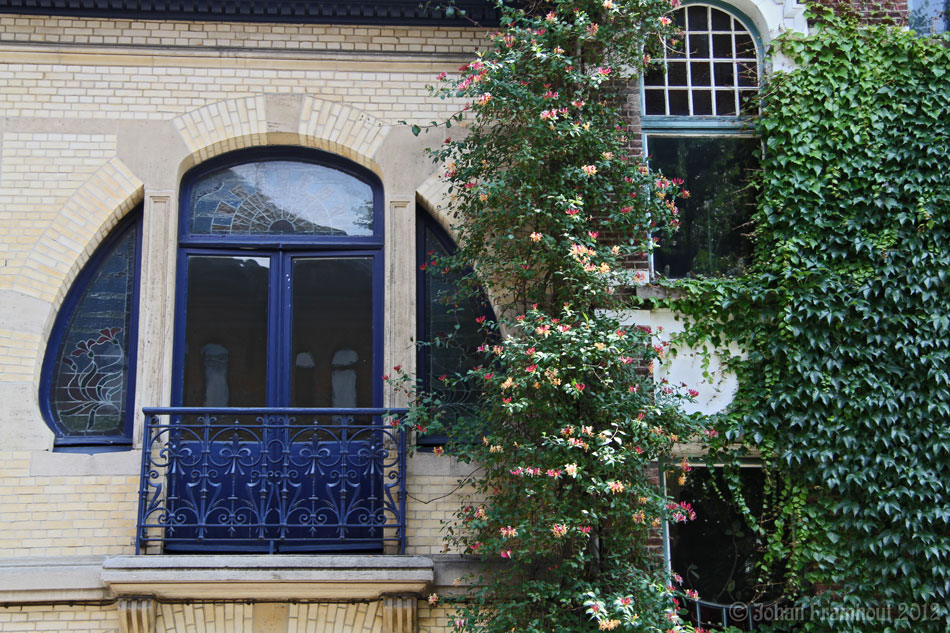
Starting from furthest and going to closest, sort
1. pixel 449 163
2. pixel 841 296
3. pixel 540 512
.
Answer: pixel 449 163 → pixel 841 296 → pixel 540 512

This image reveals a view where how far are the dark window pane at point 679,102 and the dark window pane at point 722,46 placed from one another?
0.47 metres

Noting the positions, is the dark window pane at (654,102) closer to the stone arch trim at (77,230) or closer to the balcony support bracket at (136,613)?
the stone arch trim at (77,230)

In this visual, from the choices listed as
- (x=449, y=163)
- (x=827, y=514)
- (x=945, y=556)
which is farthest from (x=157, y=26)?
(x=945, y=556)

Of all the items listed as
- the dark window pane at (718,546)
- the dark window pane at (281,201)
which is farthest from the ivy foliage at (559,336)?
the dark window pane at (281,201)

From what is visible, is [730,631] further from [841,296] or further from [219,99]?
[219,99]

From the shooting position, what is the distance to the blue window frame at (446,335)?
8.60 meters

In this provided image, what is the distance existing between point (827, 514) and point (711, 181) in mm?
2913

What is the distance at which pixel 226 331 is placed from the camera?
28.3 feet

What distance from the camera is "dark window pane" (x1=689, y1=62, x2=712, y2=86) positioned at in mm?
9266

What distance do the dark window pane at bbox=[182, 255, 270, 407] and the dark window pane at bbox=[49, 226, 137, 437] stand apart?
0.51 metres

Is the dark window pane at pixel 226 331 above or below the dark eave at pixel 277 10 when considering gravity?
below

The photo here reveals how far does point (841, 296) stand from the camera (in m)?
8.23

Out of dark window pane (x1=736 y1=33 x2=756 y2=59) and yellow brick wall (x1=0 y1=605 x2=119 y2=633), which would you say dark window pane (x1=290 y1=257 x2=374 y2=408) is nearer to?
yellow brick wall (x1=0 y1=605 x2=119 y2=633)

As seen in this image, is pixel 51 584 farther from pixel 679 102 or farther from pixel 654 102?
pixel 679 102
